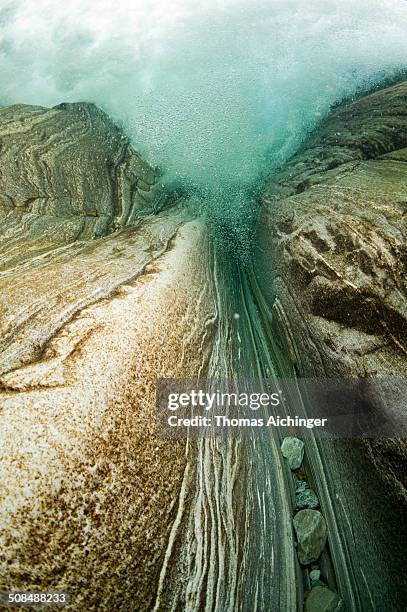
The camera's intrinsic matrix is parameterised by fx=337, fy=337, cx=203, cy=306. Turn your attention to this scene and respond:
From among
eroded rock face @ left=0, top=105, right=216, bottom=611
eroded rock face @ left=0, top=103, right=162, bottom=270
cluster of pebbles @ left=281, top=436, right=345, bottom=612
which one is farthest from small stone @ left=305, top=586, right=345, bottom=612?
eroded rock face @ left=0, top=103, right=162, bottom=270

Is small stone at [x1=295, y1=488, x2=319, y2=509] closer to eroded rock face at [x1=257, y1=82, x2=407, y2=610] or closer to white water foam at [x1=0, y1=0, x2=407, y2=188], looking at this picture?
eroded rock face at [x1=257, y1=82, x2=407, y2=610]

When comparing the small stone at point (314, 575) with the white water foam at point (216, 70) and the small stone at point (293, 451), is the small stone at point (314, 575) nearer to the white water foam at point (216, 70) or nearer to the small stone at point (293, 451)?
the small stone at point (293, 451)

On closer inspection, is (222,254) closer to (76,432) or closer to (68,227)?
(68,227)

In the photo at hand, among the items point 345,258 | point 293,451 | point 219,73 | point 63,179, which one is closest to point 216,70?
point 219,73

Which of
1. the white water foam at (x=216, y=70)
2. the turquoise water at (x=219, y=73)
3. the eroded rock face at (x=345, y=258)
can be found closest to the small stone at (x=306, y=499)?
the eroded rock face at (x=345, y=258)

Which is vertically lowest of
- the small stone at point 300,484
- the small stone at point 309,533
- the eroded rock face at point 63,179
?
the small stone at point 309,533

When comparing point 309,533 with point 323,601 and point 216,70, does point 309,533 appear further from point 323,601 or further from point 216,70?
point 216,70

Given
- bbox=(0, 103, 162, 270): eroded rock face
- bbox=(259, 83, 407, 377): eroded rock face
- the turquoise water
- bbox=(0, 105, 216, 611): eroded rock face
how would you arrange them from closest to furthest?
1. bbox=(0, 105, 216, 611): eroded rock face
2. bbox=(259, 83, 407, 377): eroded rock face
3. bbox=(0, 103, 162, 270): eroded rock face
4. the turquoise water
